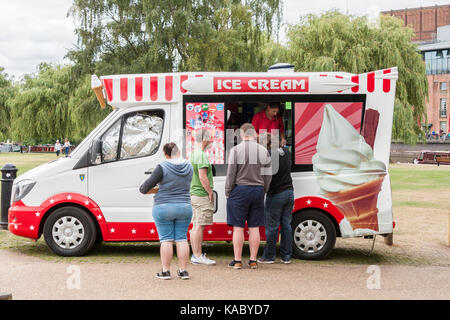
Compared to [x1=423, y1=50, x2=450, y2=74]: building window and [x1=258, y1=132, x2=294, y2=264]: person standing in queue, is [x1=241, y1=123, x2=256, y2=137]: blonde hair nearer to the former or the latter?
[x1=258, y1=132, x2=294, y2=264]: person standing in queue

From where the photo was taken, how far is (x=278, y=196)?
809cm

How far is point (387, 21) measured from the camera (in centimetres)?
3969

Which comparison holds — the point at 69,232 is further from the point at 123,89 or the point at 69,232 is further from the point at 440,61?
the point at 440,61

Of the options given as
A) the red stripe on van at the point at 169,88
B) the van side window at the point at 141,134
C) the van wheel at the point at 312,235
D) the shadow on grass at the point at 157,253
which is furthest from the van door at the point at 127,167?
the van wheel at the point at 312,235

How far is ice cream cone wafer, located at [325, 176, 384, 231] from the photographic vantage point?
28.3 ft

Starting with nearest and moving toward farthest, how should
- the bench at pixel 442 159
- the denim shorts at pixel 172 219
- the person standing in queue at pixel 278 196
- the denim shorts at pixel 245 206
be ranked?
the denim shorts at pixel 172 219 → the denim shorts at pixel 245 206 → the person standing in queue at pixel 278 196 → the bench at pixel 442 159

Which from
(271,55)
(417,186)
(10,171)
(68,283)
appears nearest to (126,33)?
(271,55)

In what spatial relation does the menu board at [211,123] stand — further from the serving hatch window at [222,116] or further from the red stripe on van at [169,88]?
the red stripe on van at [169,88]

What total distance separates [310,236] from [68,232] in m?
3.51

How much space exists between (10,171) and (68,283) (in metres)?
4.57

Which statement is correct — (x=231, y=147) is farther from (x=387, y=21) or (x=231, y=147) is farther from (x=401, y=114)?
(x=387, y=21)

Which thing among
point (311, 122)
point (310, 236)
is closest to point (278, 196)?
point (310, 236)

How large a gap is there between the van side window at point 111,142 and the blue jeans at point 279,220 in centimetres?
235

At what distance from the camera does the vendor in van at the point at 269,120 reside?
862cm
